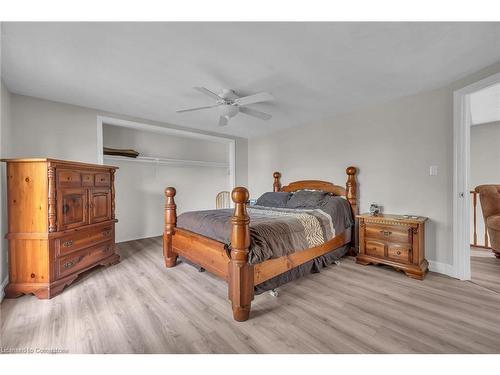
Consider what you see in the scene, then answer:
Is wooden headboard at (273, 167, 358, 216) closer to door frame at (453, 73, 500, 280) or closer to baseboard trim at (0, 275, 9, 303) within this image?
door frame at (453, 73, 500, 280)

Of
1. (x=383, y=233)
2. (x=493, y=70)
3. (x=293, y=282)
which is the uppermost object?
(x=493, y=70)

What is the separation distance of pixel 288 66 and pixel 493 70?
2.01 m

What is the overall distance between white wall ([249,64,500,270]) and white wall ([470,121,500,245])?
2.07 m

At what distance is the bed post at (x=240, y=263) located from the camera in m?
1.71

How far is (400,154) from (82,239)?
4.16 metres

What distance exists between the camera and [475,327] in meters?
1.55

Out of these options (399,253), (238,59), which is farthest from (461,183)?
(238,59)

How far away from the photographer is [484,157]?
3.76 meters

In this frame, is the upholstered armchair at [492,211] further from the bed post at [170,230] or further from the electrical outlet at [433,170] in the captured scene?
the bed post at [170,230]

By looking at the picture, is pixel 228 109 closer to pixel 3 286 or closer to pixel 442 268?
pixel 3 286

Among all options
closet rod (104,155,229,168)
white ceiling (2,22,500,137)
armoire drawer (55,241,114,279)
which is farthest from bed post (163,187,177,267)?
closet rod (104,155,229,168)

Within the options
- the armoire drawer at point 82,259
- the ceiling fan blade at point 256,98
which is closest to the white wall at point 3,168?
the armoire drawer at point 82,259
